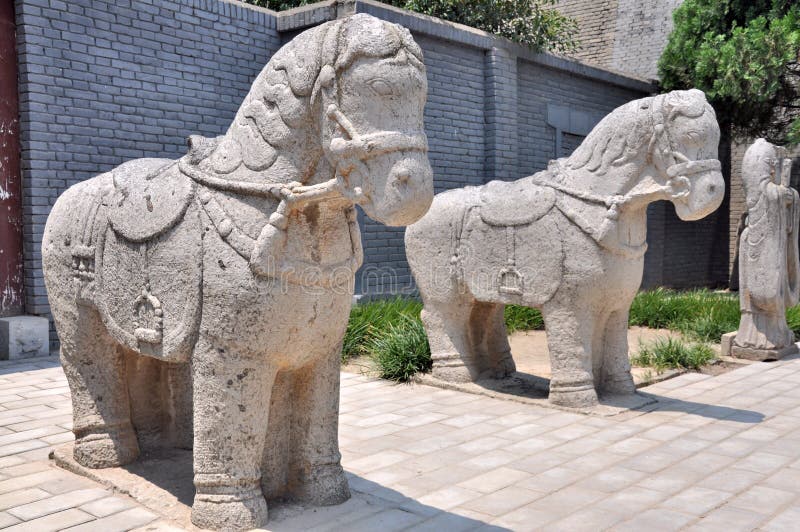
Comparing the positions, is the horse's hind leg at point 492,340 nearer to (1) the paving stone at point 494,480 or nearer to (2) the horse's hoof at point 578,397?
(2) the horse's hoof at point 578,397

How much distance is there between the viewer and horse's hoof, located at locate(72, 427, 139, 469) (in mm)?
3559

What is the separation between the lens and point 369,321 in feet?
23.6

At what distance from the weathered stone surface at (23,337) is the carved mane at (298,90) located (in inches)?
185

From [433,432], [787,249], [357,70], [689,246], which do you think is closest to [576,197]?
[433,432]

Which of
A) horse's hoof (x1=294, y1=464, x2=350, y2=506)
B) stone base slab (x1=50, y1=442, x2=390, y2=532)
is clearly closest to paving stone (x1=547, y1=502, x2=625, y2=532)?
stone base slab (x1=50, y1=442, x2=390, y2=532)

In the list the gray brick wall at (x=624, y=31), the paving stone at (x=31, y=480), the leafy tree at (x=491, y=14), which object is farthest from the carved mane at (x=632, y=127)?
the gray brick wall at (x=624, y=31)

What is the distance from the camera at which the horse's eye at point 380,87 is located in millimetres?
2477

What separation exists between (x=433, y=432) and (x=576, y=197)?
69.5 inches

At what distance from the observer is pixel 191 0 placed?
306 inches

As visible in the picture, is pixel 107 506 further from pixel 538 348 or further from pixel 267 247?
pixel 538 348

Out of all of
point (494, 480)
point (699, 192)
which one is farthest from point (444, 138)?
point (494, 480)

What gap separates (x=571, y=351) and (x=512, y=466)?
1.23m

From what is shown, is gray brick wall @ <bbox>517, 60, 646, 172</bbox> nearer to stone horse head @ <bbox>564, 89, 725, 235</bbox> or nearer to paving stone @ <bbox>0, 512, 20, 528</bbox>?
stone horse head @ <bbox>564, 89, 725, 235</bbox>

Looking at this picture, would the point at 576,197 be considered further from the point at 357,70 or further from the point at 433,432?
the point at 357,70
